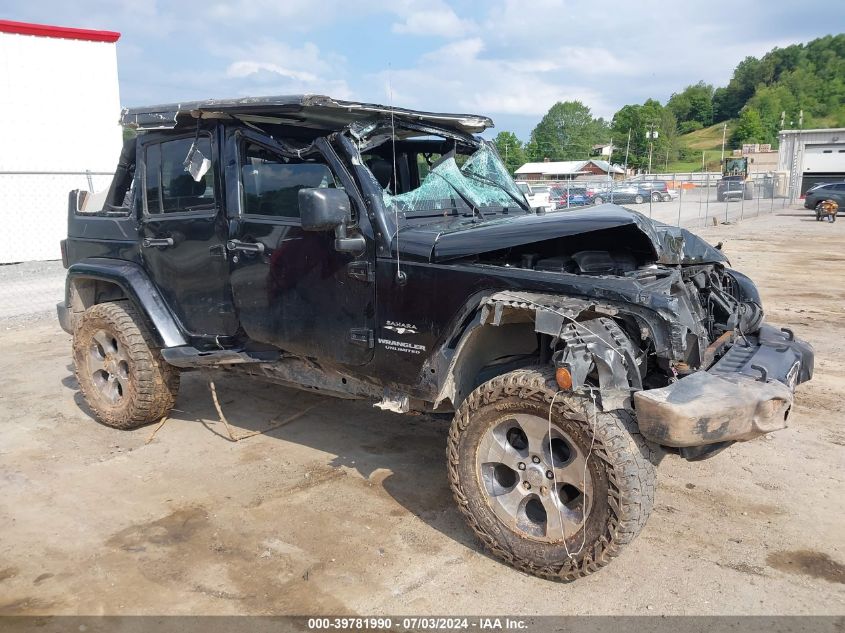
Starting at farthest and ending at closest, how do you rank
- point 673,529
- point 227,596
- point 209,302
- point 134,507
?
1. point 209,302
2. point 134,507
3. point 673,529
4. point 227,596

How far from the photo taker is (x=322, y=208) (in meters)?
3.72

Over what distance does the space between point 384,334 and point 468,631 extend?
1.62 meters

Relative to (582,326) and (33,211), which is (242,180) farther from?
(33,211)

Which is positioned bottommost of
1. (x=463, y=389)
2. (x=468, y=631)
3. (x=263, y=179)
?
(x=468, y=631)

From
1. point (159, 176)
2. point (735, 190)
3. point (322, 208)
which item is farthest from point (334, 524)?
point (735, 190)

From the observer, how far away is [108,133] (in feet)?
59.3

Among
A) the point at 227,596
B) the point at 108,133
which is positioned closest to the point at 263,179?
the point at 227,596

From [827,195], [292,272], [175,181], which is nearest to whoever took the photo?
[292,272]

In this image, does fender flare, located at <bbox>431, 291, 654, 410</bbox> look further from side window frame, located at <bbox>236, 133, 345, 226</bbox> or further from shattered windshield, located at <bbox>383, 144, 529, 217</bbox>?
side window frame, located at <bbox>236, 133, 345, 226</bbox>

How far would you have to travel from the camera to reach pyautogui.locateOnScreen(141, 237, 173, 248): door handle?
16.3ft

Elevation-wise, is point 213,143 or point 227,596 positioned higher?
point 213,143

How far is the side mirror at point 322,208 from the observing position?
373 cm

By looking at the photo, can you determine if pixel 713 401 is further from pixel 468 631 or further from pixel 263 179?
pixel 263 179

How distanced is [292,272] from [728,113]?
164 metres
